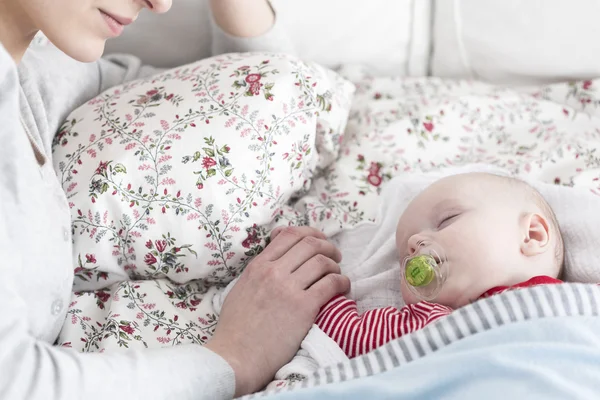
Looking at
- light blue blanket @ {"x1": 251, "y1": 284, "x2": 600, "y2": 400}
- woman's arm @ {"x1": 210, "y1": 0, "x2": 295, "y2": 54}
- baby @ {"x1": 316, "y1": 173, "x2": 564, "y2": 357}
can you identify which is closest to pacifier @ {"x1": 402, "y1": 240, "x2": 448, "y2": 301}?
baby @ {"x1": 316, "y1": 173, "x2": 564, "y2": 357}

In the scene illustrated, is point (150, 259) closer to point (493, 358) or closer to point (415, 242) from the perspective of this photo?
point (415, 242)

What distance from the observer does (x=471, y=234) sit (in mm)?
1010

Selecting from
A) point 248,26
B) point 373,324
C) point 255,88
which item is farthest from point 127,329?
point 248,26

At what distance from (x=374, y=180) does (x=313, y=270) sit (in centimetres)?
31

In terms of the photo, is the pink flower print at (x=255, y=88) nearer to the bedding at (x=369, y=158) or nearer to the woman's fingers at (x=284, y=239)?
the bedding at (x=369, y=158)

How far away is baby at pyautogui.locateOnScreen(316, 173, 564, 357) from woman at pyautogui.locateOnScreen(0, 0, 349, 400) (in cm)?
9

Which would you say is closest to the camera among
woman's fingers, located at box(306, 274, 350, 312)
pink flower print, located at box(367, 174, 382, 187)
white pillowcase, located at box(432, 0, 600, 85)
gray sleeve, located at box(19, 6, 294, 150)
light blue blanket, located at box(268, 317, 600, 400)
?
light blue blanket, located at box(268, 317, 600, 400)

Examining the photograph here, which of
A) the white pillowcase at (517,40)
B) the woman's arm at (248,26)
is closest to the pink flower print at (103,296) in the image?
the woman's arm at (248,26)

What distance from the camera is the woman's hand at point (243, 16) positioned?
1.38m

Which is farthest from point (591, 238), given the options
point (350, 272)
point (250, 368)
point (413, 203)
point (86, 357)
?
point (86, 357)

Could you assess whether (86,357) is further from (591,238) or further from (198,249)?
(591,238)

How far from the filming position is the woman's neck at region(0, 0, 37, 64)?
3.14 ft

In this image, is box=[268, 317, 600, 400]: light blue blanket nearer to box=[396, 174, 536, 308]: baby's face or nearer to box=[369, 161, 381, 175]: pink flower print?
box=[396, 174, 536, 308]: baby's face

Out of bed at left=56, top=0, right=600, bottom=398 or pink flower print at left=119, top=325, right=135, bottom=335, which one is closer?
bed at left=56, top=0, right=600, bottom=398
